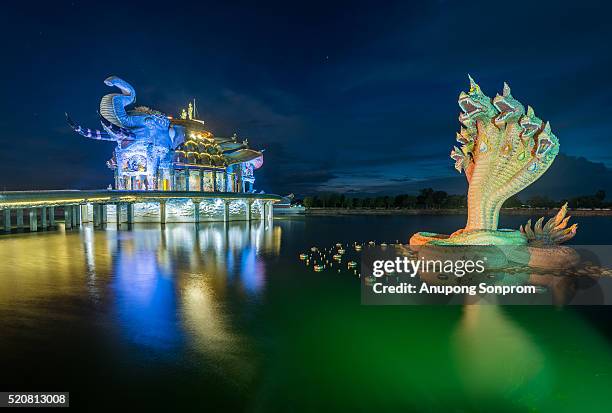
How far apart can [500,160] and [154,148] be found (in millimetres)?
30077

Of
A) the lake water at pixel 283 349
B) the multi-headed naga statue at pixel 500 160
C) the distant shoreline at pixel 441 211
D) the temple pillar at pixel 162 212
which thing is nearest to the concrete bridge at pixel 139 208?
the temple pillar at pixel 162 212

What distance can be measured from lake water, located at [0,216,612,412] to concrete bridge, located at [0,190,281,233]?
18.4 m

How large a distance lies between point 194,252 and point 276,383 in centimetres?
1414

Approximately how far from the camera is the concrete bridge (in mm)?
29491

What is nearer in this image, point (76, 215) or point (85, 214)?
point (76, 215)

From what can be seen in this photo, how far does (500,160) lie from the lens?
14.8 metres

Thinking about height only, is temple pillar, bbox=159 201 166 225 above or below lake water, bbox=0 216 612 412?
above

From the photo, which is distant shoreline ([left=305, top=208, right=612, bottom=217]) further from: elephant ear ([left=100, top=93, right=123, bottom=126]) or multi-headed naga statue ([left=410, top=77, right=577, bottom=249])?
multi-headed naga statue ([left=410, top=77, right=577, bottom=249])

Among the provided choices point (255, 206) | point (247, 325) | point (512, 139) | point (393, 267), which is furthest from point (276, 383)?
point (255, 206)

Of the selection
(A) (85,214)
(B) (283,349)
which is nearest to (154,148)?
(A) (85,214)

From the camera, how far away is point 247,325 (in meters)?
8.62

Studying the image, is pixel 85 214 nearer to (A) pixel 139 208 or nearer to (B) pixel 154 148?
(A) pixel 139 208

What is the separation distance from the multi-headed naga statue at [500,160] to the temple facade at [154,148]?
2810 centimetres

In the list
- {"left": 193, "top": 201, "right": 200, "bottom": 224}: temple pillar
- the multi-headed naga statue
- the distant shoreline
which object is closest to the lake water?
the multi-headed naga statue
